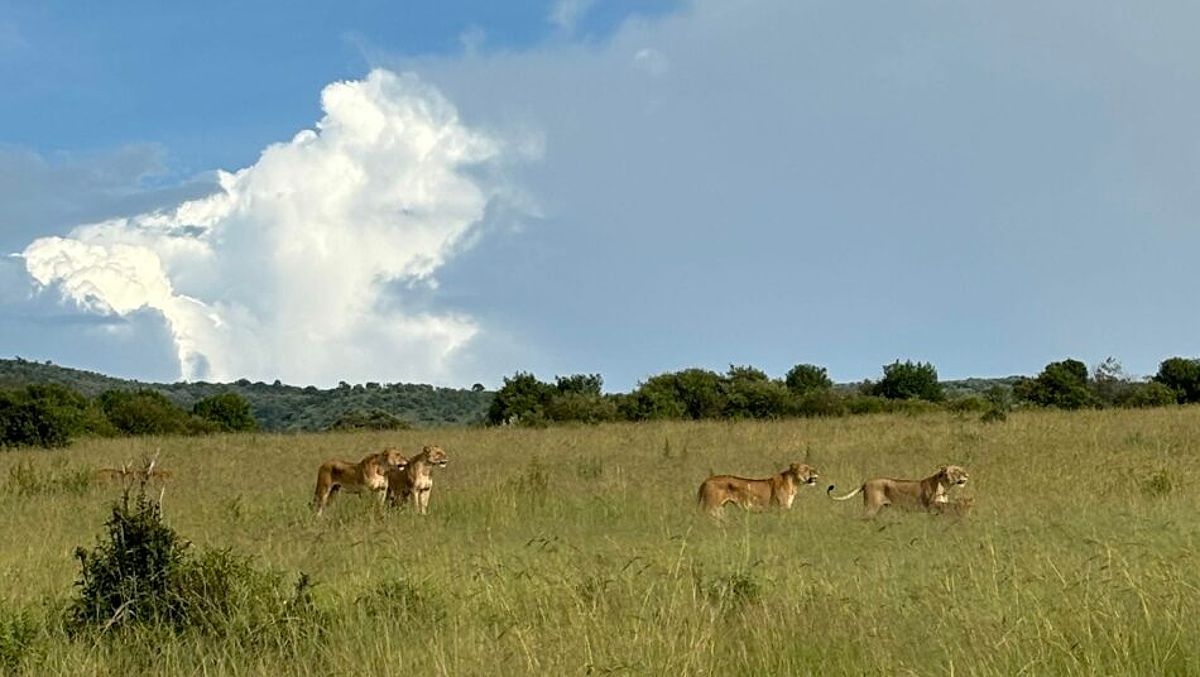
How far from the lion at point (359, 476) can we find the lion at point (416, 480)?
166 millimetres

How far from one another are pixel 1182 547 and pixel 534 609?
4.28 metres

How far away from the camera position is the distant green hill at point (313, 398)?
6272 centimetres

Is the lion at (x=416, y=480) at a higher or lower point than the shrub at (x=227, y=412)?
lower

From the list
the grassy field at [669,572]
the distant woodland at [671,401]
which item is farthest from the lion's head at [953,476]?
the distant woodland at [671,401]

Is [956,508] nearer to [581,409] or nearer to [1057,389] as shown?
[581,409]

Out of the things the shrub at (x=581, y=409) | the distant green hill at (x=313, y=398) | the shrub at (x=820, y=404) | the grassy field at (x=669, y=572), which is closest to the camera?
the grassy field at (x=669, y=572)

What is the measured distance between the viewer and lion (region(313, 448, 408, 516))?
48.6ft

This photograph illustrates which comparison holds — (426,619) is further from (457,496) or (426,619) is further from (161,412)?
(161,412)

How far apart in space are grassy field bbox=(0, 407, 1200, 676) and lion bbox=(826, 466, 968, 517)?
0.36 meters

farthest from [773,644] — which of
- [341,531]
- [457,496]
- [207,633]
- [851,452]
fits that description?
[851,452]

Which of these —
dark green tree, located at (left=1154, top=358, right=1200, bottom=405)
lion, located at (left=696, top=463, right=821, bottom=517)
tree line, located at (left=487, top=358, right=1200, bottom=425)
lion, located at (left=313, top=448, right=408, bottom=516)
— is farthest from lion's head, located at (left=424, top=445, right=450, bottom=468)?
dark green tree, located at (left=1154, top=358, right=1200, bottom=405)

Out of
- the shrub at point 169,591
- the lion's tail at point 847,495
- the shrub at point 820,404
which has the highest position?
the shrub at point 820,404

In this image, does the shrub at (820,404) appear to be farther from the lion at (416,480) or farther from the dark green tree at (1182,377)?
the lion at (416,480)

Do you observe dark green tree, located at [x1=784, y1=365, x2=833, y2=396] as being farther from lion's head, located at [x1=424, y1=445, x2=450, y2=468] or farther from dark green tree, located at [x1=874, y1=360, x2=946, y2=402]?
lion's head, located at [x1=424, y1=445, x2=450, y2=468]
